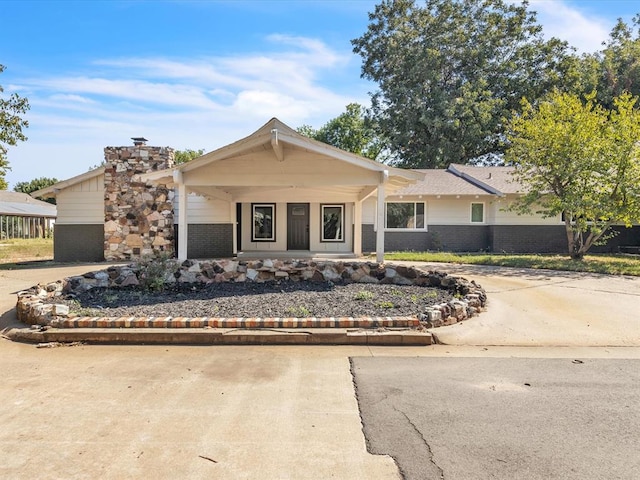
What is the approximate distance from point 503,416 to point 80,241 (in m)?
16.8

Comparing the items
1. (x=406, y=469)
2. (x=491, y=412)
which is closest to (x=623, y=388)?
(x=491, y=412)

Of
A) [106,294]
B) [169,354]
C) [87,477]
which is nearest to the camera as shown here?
[87,477]

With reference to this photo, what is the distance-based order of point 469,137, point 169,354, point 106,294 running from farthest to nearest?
point 469,137 < point 106,294 < point 169,354

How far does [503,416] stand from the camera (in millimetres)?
3527

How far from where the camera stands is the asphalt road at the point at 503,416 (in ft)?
9.23

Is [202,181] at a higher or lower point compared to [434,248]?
higher

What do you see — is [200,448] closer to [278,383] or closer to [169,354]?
[278,383]

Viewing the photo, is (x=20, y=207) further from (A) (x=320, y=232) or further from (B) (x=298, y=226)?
(A) (x=320, y=232)

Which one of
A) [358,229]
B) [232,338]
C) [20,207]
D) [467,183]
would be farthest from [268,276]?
[20,207]

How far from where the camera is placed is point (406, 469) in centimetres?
276

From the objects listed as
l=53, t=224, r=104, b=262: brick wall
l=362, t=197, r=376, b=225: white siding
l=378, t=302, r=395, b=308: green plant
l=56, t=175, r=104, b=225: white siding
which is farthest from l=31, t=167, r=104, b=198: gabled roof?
l=378, t=302, r=395, b=308: green plant

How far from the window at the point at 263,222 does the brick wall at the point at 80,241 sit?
19.1 feet

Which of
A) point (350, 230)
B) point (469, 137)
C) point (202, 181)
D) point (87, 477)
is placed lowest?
point (87, 477)

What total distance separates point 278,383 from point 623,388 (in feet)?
11.0
